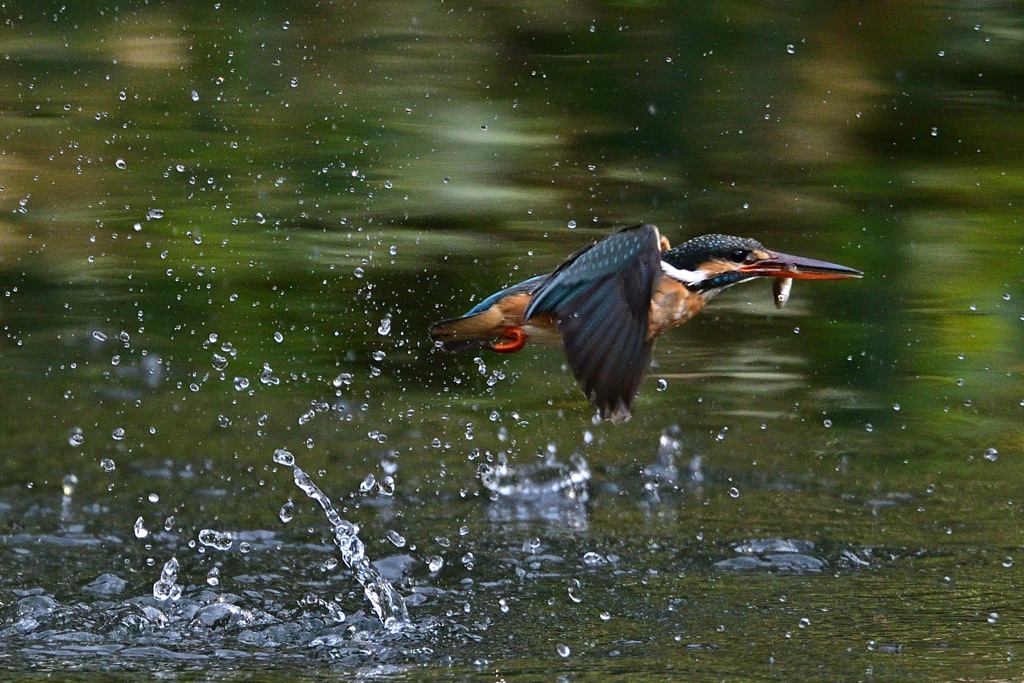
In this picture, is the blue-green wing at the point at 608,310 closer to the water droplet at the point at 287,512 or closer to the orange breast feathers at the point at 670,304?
the orange breast feathers at the point at 670,304

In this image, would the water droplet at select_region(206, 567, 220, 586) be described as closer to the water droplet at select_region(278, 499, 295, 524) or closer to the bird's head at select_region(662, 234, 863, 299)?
the water droplet at select_region(278, 499, 295, 524)

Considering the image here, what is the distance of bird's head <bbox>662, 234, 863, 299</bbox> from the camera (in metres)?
2.30

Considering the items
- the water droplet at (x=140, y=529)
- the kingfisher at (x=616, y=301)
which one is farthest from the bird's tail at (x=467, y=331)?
the water droplet at (x=140, y=529)

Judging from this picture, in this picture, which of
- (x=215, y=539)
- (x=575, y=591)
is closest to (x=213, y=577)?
(x=215, y=539)

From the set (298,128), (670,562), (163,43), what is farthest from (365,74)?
(670,562)

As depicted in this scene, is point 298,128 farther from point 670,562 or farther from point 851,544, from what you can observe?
point 851,544

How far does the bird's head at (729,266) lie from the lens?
2.30m

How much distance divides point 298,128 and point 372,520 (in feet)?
2.53

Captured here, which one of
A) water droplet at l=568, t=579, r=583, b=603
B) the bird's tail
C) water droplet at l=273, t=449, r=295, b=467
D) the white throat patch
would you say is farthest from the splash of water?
the white throat patch

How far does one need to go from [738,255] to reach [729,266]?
26 mm

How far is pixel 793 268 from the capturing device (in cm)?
230

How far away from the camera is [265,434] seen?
3.32 meters

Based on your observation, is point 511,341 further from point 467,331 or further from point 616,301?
point 616,301

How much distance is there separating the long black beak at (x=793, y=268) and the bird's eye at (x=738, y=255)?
0.04 ft
